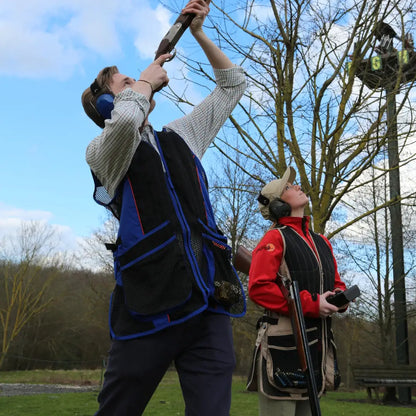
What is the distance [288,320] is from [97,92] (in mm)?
1767

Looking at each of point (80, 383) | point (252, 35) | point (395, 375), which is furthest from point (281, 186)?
point (80, 383)

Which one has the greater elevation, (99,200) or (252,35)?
(252,35)

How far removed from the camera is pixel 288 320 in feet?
10.6

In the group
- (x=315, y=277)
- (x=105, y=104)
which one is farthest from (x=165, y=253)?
(x=315, y=277)

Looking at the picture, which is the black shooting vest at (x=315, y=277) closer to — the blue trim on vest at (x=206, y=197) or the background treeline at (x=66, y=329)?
the blue trim on vest at (x=206, y=197)

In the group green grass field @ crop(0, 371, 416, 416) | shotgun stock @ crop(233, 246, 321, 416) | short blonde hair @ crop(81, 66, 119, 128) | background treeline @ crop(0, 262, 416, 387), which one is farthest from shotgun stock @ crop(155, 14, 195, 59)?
background treeline @ crop(0, 262, 416, 387)

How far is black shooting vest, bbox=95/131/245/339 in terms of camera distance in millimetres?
1873

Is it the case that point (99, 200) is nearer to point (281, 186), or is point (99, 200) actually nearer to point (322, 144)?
point (281, 186)

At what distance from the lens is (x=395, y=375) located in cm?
1375

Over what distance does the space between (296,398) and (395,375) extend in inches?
467

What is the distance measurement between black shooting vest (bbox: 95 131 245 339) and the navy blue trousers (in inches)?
2.4

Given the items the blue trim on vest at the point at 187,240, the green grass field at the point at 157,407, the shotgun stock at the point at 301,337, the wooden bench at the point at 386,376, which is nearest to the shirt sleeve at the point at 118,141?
the blue trim on vest at the point at 187,240

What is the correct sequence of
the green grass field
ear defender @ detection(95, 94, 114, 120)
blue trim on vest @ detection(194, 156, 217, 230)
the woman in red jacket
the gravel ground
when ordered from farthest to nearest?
the gravel ground, the green grass field, the woman in red jacket, ear defender @ detection(95, 94, 114, 120), blue trim on vest @ detection(194, 156, 217, 230)

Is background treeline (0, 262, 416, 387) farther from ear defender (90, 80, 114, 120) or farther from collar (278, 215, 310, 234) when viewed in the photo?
ear defender (90, 80, 114, 120)
